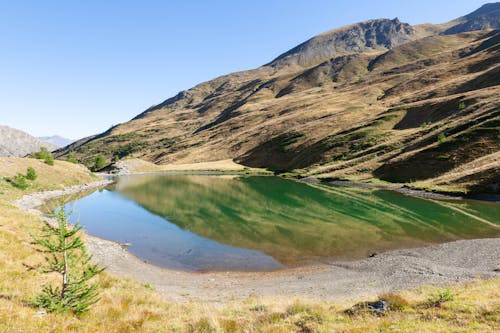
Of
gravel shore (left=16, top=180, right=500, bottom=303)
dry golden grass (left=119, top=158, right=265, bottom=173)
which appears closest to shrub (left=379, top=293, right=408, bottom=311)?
gravel shore (left=16, top=180, right=500, bottom=303)

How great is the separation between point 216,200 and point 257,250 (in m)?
39.9

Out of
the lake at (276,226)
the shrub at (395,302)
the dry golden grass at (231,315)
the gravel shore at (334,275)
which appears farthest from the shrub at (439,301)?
the lake at (276,226)

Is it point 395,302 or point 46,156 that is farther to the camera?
point 46,156

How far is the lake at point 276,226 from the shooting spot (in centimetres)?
3634

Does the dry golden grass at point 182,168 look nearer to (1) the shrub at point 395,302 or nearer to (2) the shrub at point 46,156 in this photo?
(2) the shrub at point 46,156

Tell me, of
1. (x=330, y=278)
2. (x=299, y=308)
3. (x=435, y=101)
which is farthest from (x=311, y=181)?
(x=299, y=308)

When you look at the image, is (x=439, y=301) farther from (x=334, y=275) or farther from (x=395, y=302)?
(x=334, y=275)

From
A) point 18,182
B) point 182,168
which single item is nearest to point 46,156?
point 18,182

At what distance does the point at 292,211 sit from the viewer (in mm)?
61031

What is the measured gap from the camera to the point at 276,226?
163ft

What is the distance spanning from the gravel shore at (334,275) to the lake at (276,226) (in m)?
2.56

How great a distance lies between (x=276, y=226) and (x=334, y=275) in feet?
71.2

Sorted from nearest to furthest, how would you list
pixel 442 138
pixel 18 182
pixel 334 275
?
pixel 334 275
pixel 18 182
pixel 442 138

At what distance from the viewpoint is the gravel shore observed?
2345cm
